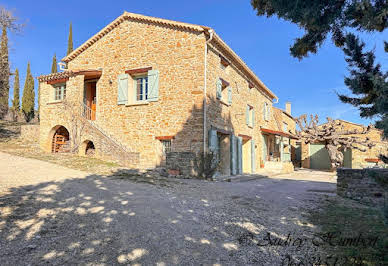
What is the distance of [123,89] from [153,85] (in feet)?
5.33

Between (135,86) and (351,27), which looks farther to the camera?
(135,86)

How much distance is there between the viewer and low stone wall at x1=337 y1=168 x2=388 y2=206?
6.20 metres

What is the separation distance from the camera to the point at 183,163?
31.1 ft

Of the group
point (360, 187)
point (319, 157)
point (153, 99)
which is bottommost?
point (360, 187)

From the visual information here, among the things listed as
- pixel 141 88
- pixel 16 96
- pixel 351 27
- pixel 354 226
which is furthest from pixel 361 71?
pixel 16 96

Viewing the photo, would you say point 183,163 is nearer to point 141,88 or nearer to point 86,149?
point 141,88

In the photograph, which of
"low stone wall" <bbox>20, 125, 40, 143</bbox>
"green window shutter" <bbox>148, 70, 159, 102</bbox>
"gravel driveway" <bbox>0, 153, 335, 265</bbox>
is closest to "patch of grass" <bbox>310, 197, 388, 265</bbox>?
"gravel driveway" <bbox>0, 153, 335, 265</bbox>

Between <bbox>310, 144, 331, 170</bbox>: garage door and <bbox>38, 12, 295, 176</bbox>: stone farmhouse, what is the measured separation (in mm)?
9995

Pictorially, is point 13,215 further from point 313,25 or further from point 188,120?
point 188,120

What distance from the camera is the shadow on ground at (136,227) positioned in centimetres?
289

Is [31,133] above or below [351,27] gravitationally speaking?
below

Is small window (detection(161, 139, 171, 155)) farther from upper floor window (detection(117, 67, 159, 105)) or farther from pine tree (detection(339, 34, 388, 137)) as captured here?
pine tree (detection(339, 34, 388, 137))

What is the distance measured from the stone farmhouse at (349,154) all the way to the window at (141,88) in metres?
15.8

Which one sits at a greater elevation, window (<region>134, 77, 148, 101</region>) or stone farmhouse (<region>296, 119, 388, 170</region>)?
window (<region>134, 77, 148, 101</region>)
